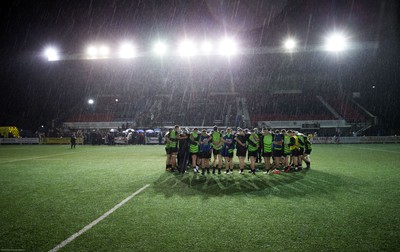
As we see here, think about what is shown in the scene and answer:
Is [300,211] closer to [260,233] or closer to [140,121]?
[260,233]

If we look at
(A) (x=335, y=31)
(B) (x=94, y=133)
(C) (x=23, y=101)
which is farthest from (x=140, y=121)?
(A) (x=335, y=31)

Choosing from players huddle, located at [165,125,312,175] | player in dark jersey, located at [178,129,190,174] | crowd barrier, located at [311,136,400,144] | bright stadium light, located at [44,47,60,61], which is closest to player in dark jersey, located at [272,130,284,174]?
players huddle, located at [165,125,312,175]

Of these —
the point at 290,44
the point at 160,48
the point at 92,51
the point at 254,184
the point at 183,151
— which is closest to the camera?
the point at 254,184

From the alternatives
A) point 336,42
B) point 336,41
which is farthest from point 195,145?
point 336,42

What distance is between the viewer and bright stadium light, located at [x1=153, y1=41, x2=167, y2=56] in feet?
85.8

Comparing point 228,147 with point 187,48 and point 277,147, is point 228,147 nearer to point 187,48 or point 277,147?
point 277,147

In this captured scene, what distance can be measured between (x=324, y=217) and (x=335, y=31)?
22.9 m

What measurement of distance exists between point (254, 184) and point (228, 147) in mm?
2525

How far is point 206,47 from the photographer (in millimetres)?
27375

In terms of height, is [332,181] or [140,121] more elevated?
[140,121]

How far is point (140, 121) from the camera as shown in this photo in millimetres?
40969

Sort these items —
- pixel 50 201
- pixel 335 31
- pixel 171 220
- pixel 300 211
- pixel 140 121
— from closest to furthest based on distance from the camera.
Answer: pixel 171 220 < pixel 300 211 < pixel 50 201 < pixel 335 31 < pixel 140 121

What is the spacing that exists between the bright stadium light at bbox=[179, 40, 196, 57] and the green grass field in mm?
19963

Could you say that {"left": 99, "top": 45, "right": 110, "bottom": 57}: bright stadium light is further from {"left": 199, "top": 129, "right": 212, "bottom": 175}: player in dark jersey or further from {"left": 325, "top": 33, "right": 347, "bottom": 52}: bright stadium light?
{"left": 325, "top": 33, "right": 347, "bottom": 52}: bright stadium light
